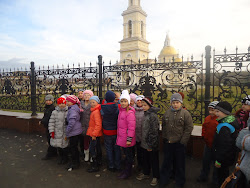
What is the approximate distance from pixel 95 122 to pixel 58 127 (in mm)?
913

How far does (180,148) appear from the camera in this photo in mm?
2953

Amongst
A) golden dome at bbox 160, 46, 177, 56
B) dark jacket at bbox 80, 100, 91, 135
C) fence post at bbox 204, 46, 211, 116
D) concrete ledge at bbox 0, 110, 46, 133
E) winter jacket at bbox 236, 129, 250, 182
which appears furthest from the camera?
golden dome at bbox 160, 46, 177, 56

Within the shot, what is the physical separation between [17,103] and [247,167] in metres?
8.35

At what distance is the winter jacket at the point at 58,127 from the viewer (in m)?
3.73

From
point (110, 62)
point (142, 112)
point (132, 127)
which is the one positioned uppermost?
point (110, 62)

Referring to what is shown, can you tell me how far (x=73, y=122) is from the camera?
11.8 ft

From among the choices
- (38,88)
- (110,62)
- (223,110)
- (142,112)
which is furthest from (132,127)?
(38,88)

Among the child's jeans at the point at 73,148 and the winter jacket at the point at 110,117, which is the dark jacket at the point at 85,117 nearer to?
the child's jeans at the point at 73,148

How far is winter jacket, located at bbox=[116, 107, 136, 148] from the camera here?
318 cm

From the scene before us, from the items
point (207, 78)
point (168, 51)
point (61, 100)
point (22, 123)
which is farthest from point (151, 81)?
point (168, 51)

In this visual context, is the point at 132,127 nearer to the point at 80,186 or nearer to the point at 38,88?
the point at 80,186

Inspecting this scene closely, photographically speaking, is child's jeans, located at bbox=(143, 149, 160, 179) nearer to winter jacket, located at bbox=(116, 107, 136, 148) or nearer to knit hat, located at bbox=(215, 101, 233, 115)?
winter jacket, located at bbox=(116, 107, 136, 148)

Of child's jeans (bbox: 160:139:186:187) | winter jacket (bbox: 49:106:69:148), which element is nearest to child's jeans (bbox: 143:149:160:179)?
child's jeans (bbox: 160:139:186:187)

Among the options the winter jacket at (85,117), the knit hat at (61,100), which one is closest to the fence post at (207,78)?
the winter jacket at (85,117)
